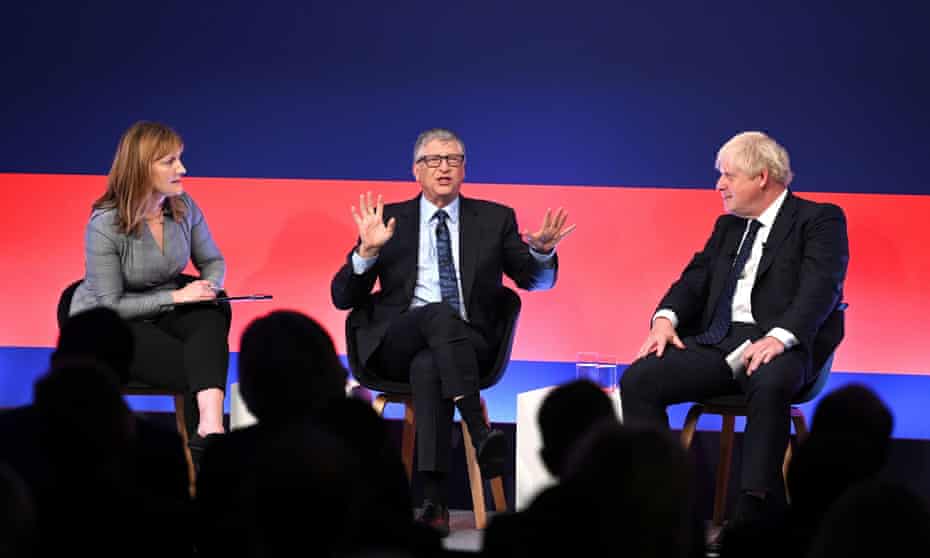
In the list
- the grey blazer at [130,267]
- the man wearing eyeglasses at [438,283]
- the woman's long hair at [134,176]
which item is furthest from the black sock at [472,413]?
the woman's long hair at [134,176]

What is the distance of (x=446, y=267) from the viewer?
4.27 metres

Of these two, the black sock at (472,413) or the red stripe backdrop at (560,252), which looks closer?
the black sock at (472,413)

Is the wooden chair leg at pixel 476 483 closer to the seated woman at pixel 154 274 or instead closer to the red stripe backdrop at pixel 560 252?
the seated woman at pixel 154 274

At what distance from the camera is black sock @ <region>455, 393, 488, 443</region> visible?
12.3ft

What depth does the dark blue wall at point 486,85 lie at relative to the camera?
15.6 ft

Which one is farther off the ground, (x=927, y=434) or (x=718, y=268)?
(x=718, y=268)

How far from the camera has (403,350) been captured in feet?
13.1

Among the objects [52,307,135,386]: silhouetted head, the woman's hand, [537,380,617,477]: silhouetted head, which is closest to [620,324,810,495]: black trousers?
[537,380,617,477]: silhouetted head

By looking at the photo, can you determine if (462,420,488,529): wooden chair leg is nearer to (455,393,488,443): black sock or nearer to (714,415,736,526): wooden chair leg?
(455,393,488,443): black sock

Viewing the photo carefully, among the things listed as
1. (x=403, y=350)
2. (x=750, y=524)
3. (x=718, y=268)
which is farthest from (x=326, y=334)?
(x=718, y=268)

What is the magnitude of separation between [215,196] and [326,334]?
296 centimetres

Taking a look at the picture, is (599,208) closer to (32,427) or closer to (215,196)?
(215,196)

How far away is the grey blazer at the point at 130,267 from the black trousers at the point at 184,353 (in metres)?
0.09

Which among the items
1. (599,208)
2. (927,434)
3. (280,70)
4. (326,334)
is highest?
(280,70)
